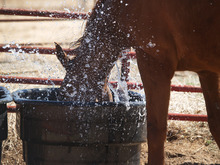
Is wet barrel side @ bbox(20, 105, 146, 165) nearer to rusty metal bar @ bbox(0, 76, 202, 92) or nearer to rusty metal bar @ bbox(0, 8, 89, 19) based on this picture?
rusty metal bar @ bbox(0, 76, 202, 92)

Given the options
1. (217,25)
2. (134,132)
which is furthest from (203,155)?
(217,25)

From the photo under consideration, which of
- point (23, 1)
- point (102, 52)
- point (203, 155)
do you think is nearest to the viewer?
point (102, 52)

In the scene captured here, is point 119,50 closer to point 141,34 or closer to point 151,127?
point 141,34

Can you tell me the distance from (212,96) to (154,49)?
2.17ft

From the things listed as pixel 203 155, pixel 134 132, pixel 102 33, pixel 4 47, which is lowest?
pixel 203 155

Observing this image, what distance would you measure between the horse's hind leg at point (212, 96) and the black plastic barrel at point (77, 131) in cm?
48

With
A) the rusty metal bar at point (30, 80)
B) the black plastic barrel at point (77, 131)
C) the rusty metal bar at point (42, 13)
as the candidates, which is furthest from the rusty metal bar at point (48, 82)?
the black plastic barrel at point (77, 131)

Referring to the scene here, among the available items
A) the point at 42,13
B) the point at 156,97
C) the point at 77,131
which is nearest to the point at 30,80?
the point at 42,13

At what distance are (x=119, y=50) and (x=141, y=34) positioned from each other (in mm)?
253

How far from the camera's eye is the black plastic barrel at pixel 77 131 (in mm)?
2389

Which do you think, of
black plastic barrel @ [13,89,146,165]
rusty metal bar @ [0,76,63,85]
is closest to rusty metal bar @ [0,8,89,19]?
Answer: rusty metal bar @ [0,76,63,85]

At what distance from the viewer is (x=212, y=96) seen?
2744 millimetres

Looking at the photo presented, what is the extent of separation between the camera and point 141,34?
238cm

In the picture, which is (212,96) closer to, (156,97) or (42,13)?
(156,97)
